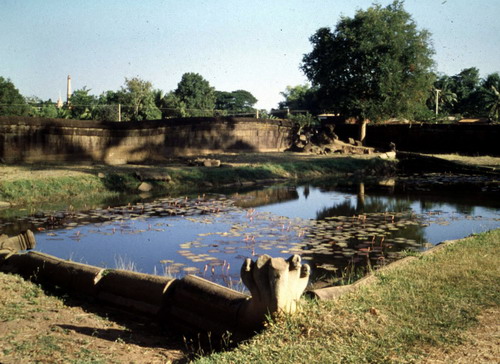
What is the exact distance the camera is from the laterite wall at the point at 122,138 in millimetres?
14430

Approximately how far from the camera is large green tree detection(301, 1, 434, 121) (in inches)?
984

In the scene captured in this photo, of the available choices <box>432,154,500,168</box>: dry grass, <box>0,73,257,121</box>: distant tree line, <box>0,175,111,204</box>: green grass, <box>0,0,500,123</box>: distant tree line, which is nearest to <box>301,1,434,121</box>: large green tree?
<box>0,0,500,123</box>: distant tree line

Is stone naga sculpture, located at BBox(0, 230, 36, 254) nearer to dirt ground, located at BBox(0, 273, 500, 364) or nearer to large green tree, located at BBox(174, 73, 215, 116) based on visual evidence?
dirt ground, located at BBox(0, 273, 500, 364)

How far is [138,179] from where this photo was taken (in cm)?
1367

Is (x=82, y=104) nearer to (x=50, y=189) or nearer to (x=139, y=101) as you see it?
(x=139, y=101)

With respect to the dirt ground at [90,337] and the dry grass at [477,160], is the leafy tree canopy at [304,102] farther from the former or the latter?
the dirt ground at [90,337]

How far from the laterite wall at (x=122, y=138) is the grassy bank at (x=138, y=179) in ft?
4.27

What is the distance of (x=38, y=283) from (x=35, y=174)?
730cm

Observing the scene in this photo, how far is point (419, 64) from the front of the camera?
26.2 metres

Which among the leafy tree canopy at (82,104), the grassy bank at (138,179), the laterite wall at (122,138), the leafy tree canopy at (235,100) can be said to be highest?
the leafy tree canopy at (235,100)

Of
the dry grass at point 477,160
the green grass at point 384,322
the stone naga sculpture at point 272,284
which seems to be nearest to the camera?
the green grass at point 384,322

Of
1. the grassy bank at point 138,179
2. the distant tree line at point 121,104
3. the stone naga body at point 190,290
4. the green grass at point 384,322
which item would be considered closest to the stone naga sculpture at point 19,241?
the stone naga body at point 190,290

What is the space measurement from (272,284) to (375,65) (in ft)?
74.8

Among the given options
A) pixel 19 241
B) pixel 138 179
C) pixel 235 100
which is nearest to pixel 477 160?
pixel 138 179
